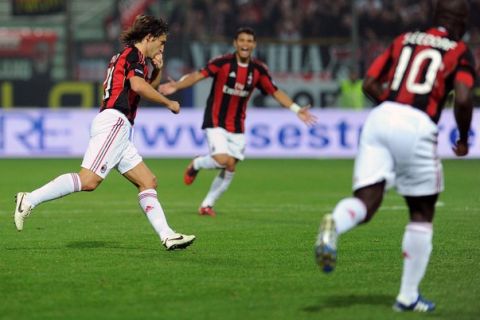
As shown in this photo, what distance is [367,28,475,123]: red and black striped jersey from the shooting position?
705 cm

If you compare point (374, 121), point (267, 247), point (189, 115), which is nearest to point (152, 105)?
point (189, 115)

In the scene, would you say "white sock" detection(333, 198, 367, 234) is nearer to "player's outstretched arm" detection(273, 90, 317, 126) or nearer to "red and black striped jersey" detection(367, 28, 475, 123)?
"red and black striped jersey" detection(367, 28, 475, 123)

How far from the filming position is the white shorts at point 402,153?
6.91 m

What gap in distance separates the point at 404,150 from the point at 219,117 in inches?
306

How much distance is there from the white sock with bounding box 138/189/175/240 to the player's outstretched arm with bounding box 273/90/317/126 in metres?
3.08

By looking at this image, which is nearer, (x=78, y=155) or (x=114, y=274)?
(x=114, y=274)

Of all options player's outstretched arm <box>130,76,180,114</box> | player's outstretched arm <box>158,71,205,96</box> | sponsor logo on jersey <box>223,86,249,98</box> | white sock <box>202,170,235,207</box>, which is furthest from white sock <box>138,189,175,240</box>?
sponsor logo on jersey <box>223,86,249,98</box>

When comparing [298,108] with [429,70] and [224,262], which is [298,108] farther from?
[429,70]

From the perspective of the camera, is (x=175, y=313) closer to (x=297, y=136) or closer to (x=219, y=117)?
(x=219, y=117)

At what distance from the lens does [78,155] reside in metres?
24.6

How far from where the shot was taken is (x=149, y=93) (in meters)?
9.45

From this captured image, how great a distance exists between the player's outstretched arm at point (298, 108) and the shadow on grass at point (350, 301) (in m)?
5.18

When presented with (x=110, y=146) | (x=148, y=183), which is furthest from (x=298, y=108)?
(x=110, y=146)


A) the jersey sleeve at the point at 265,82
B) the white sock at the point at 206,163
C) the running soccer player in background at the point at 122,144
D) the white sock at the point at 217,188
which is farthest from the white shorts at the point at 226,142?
the running soccer player in background at the point at 122,144
